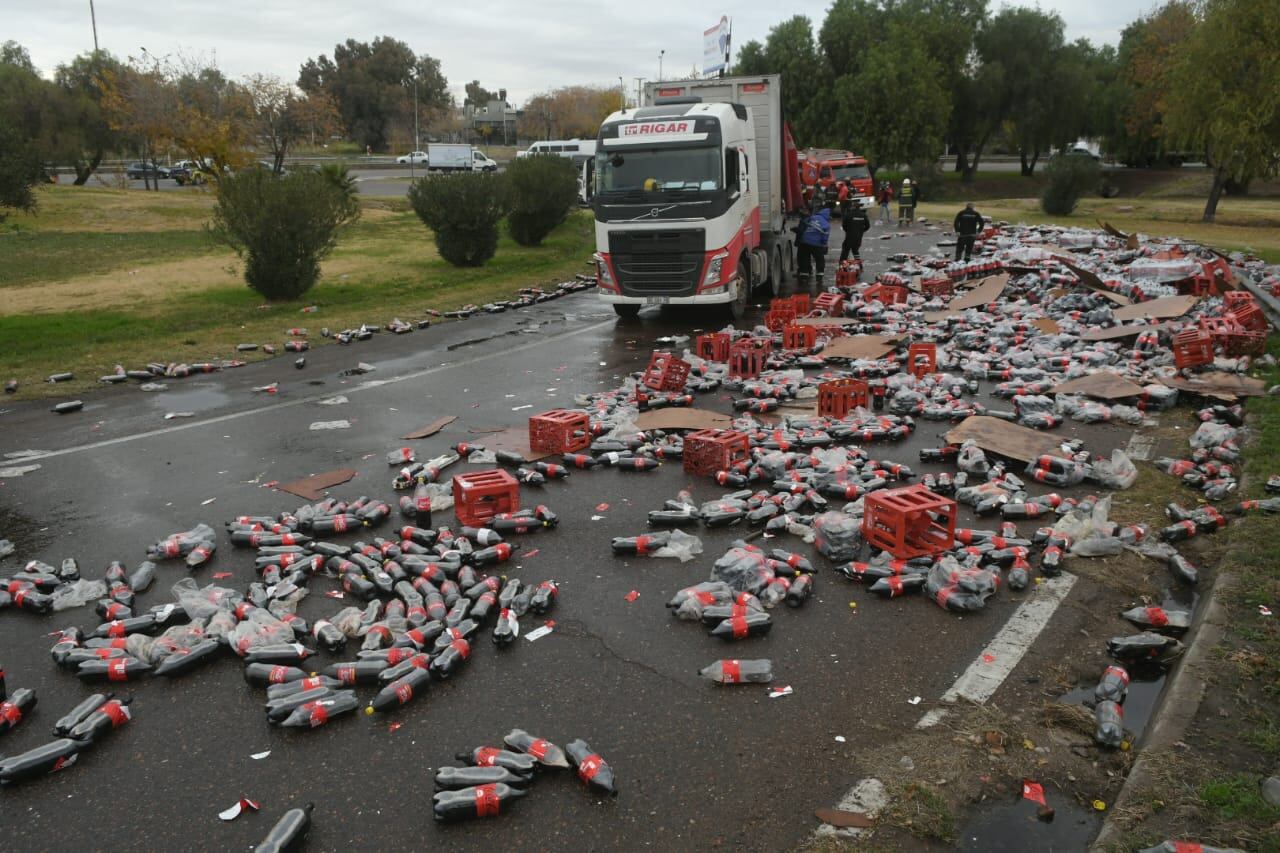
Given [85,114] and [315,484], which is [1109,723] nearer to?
[315,484]

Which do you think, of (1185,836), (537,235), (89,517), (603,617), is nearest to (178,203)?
(537,235)

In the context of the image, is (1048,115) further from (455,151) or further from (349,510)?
(349,510)

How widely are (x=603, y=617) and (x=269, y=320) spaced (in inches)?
505

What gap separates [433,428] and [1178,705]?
24.0 ft

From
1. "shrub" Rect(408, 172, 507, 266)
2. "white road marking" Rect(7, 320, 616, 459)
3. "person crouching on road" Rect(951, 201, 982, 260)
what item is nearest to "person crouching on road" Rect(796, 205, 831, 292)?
"person crouching on road" Rect(951, 201, 982, 260)

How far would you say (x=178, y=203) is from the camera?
37906mm

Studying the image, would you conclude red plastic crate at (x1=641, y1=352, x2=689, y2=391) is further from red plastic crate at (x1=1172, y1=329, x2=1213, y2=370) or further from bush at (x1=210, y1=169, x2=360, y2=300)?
bush at (x1=210, y1=169, x2=360, y2=300)

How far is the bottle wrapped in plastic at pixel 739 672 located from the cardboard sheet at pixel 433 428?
5.42 metres

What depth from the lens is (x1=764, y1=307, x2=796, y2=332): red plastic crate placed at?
46.1ft

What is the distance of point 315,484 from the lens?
7789 millimetres

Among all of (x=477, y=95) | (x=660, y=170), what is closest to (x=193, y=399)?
(x=660, y=170)

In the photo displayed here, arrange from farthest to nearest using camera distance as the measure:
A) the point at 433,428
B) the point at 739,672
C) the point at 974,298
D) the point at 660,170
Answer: the point at 974,298 → the point at 660,170 → the point at 433,428 → the point at 739,672

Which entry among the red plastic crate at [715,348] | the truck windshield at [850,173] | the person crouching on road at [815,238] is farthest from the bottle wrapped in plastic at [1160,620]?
the truck windshield at [850,173]

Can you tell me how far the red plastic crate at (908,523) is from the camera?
592 centimetres
